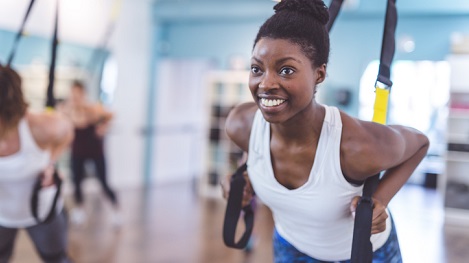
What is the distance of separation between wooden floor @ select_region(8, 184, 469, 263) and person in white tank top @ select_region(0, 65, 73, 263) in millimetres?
1536

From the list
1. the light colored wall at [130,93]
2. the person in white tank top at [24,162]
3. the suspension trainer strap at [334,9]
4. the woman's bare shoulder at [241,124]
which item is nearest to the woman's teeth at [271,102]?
the woman's bare shoulder at [241,124]

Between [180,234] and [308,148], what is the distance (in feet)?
11.1

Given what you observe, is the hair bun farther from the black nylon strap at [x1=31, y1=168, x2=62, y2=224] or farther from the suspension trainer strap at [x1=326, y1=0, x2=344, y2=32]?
the black nylon strap at [x1=31, y1=168, x2=62, y2=224]

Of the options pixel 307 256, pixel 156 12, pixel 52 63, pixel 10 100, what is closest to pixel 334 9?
pixel 307 256

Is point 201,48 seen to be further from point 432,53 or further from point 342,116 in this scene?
point 342,116

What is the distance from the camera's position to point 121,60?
683 cm

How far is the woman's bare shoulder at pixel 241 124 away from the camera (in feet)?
4.40

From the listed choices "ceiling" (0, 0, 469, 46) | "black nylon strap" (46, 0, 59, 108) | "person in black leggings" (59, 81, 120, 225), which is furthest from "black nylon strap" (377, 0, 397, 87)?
"person in black leggings" (59, 81, 120, 225)

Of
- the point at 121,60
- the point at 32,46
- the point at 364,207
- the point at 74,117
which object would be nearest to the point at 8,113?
the point at 364,207

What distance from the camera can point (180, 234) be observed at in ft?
14.4

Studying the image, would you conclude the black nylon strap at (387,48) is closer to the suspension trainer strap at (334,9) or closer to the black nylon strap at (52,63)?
the suspension trainer strap at (334,9)

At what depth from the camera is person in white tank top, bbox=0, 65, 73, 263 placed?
177 centimetres

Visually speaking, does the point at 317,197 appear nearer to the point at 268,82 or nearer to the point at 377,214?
the point at 377,214

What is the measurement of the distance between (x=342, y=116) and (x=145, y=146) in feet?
21.2
